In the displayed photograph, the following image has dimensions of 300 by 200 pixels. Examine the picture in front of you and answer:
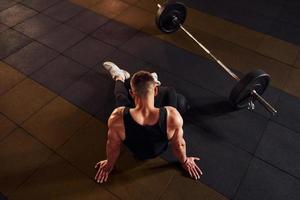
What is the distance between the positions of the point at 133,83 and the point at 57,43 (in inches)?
91.0

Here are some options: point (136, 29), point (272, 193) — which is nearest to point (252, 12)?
point (136, 29)

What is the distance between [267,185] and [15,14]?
416cm

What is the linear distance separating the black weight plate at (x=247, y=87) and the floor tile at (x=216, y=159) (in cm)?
46

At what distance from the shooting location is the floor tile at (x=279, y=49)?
3.70 m

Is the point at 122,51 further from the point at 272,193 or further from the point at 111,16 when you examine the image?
the point at 272,193

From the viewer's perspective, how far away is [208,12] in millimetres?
4391

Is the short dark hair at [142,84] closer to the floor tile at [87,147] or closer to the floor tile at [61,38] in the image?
the floor tile at [87,147]

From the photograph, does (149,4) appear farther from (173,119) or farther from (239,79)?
(173,119)

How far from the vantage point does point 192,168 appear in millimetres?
2520

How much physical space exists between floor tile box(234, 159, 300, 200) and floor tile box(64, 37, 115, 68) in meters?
2.27

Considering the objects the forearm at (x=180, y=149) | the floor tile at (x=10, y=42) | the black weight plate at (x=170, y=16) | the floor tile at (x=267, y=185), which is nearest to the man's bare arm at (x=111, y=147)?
the forearm at (x=180, y=149)

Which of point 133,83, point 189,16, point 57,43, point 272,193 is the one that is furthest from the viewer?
point 189,16

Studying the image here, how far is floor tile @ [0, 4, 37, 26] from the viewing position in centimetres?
405

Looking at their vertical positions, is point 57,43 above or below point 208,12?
below
